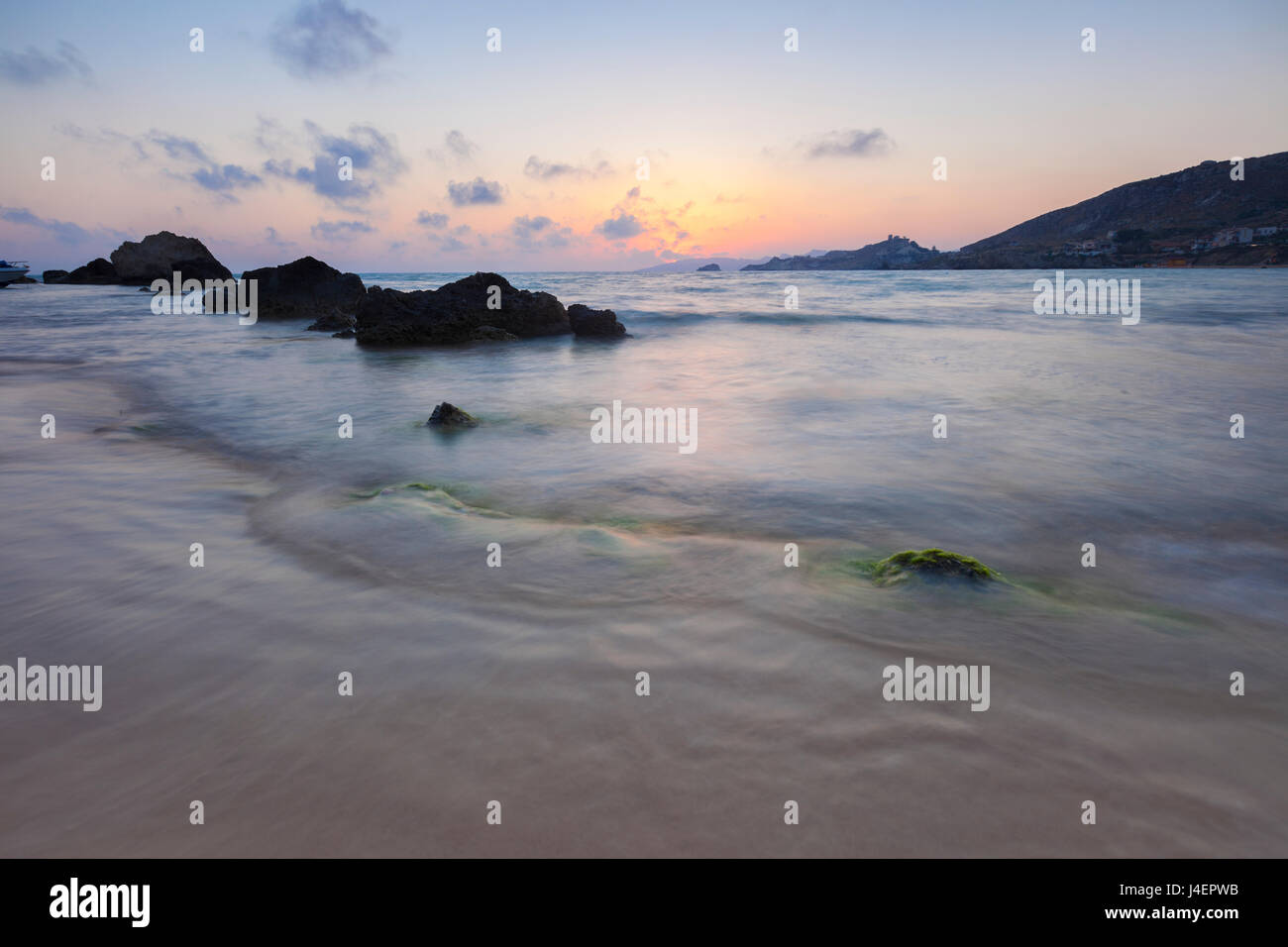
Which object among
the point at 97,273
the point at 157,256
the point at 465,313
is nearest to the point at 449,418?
→ the point at 465,313

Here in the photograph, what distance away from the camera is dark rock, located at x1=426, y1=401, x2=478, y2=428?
26.8 ft

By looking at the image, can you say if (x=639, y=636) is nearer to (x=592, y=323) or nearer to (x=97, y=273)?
(x=592, y=323)

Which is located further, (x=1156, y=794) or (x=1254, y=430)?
(x=1254, y=430)

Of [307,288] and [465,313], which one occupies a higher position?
[307,288]

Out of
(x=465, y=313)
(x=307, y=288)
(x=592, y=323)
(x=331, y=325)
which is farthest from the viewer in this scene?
(x=307, y=288)

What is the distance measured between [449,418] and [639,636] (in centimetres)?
578

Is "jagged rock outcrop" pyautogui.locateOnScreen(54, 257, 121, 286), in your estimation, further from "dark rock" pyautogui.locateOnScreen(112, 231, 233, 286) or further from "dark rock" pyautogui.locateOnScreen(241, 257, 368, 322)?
"dark rock" pyautogui.locateOnScreen(241, 257, 368, 322)

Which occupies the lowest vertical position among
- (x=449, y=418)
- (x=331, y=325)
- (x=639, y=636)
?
(x=639, y=636)

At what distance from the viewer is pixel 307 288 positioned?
26.3 m

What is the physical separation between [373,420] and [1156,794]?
8.65 meters
